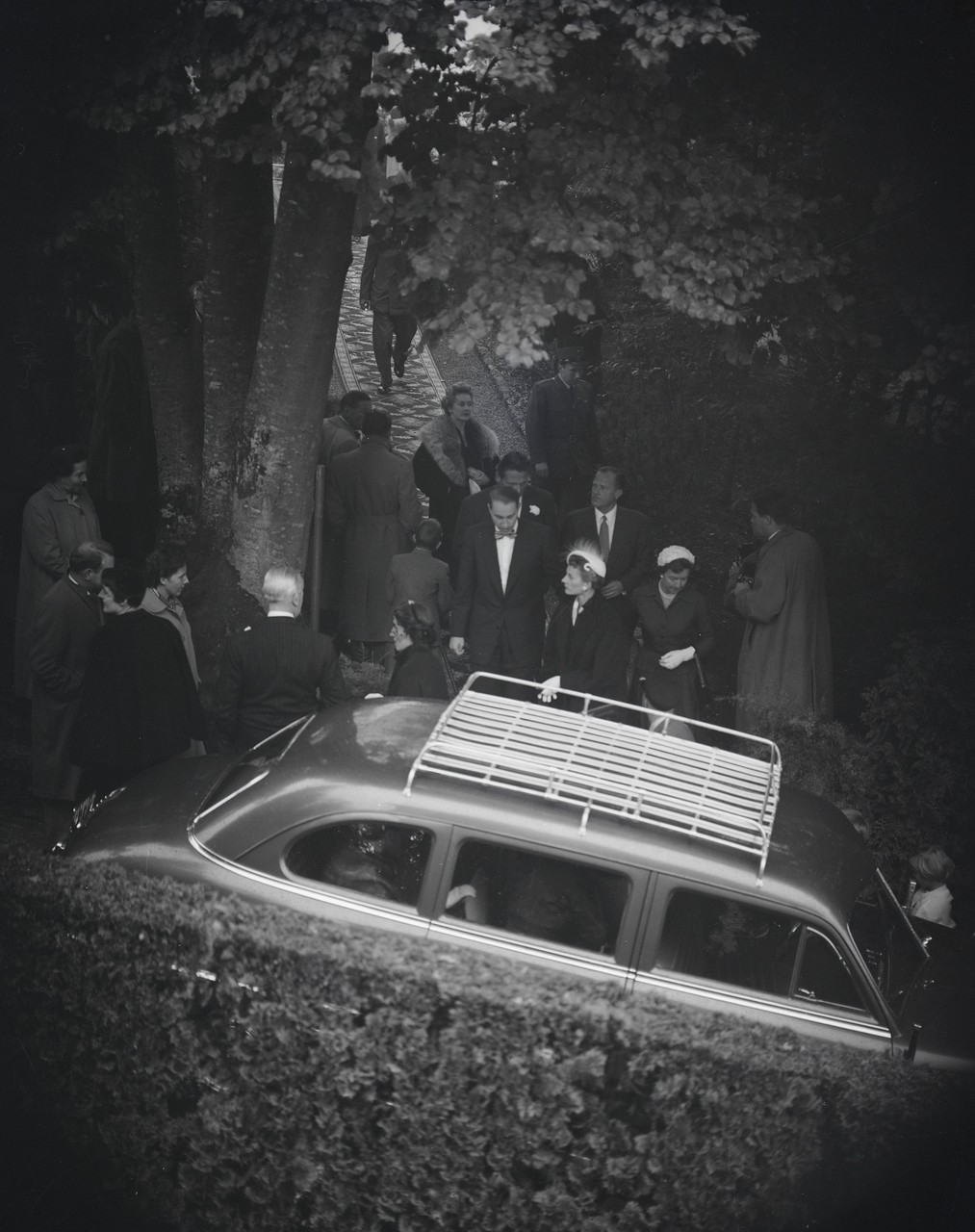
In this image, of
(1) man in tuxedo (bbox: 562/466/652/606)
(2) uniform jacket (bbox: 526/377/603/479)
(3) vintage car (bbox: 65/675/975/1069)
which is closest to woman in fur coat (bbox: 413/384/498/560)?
(2) uniform jacket (bbox: 526/377/603/479)

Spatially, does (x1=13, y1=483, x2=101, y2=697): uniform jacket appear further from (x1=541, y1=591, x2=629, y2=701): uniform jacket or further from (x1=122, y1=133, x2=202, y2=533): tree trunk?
(x1=541, y1=591, x2=629, y2=701): uniform jacket

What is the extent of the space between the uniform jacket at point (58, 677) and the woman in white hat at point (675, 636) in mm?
3758

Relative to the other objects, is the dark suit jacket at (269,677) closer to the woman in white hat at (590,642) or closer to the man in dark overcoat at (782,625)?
the woman in white hat at (590,642)

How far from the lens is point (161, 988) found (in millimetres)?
4602

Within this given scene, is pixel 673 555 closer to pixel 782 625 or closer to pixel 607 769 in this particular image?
pixel 782 625

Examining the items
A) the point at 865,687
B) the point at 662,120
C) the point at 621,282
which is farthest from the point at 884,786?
the point at 621,282

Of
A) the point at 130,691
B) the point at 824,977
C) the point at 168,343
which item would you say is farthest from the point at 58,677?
the point at 824,977

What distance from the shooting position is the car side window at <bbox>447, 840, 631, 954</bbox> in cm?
536

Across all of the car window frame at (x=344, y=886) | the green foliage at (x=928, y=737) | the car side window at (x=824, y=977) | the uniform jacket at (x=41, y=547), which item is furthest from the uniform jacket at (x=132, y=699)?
the green foliage at (x=928, y=737)

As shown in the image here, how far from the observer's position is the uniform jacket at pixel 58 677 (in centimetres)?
708

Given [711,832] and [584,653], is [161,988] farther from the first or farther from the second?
[584,653]

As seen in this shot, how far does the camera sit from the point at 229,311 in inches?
358

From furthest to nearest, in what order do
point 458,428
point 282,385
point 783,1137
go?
point 458,428, point 282,385, point 783,1137

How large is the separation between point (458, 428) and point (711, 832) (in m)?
6.02
